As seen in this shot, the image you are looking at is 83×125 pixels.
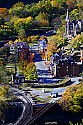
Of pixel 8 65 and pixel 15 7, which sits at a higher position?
pixel 15 7

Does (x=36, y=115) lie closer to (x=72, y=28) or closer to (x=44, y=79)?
(x=44, y=79)

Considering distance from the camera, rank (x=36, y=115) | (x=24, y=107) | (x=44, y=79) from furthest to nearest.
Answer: (x=44, y=79) → (x=24, y=107) → (x=36, y=115)

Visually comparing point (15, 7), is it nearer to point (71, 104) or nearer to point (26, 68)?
point (26, 68)

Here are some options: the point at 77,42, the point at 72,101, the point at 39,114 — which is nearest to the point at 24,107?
the point at 39,114

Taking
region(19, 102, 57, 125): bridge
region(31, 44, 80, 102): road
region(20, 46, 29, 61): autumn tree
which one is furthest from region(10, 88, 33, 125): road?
region(20, 46, 29, 61): autumn tree

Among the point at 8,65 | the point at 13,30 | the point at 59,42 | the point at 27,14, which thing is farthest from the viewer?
the point at 27,14

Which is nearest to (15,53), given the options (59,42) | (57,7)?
(59,42)

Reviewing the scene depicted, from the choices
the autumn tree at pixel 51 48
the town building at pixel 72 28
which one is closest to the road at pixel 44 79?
the autumn tree at pixel 51 48

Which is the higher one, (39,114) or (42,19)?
(42,19)

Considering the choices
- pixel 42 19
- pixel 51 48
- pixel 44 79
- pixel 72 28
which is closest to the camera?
pixel 44 79

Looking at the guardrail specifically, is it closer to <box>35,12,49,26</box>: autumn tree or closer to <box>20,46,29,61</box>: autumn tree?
<box>20,46,29,61</box>: autumn tree

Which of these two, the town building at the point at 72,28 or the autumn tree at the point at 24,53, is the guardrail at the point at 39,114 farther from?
the town building at the point at 72,28
